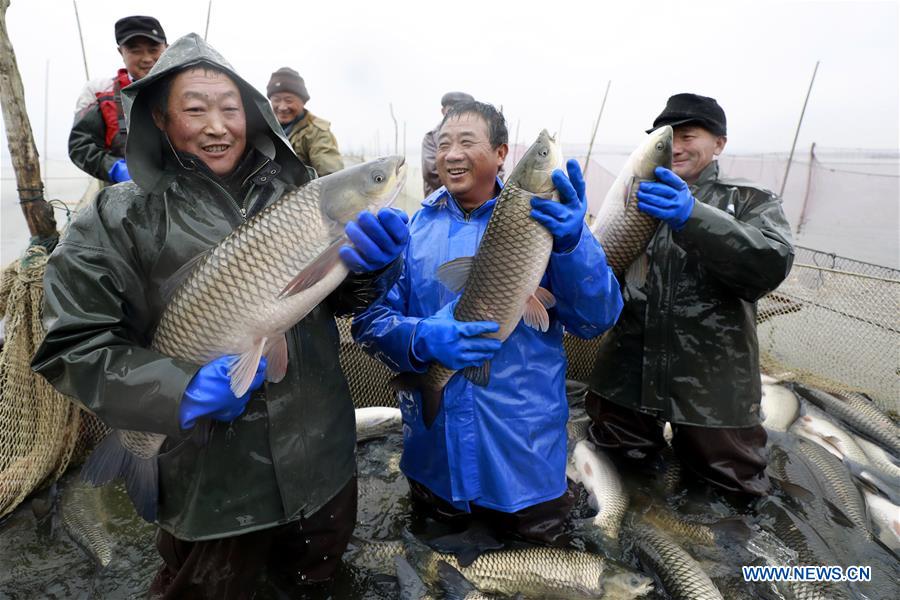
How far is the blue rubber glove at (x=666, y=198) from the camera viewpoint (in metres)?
2.76

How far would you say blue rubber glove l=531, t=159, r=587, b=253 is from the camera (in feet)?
7.23

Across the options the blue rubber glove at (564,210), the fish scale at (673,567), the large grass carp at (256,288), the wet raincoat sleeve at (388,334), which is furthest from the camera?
the fish scale at (673,567)

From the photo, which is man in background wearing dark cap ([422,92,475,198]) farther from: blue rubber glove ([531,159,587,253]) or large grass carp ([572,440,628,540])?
blue rubber glove ([531,159,587,253])

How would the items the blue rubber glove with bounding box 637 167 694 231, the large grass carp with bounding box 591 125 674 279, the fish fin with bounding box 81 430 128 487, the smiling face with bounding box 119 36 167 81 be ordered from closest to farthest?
1. the fish fin with bounding box 81 430 128 487
2. the blue rubber glove with bounding box 637 167 694 231
3. the large grass carp with bounding box 591 125 674 279
4. the smiling face with bounding box 119 36 167 81

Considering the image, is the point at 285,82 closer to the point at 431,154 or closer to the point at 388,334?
the point at 431,154

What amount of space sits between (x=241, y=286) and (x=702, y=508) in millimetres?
3287

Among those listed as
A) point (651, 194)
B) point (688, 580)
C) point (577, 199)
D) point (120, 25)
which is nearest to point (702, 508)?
point (688, 580)

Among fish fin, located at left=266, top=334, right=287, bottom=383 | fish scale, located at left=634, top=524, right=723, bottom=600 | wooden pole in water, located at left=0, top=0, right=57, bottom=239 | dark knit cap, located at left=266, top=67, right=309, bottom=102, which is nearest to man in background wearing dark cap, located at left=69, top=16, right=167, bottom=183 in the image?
wooden pole in water, located at left=0, top=0, right=57, bottom=239

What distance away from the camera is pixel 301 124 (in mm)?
5371

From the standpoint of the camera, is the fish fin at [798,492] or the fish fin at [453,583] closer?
the fish fin at [453,583]

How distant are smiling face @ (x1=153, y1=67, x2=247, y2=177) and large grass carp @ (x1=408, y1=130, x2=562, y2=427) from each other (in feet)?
3.52

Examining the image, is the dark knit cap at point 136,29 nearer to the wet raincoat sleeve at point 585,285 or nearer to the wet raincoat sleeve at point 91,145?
the wet raincoat sleeve at point 91,145

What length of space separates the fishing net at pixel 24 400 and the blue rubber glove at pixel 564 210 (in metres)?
3.50

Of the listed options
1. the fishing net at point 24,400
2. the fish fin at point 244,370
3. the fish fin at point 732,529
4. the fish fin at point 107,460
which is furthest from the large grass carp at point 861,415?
the fishing net at point 24,400
